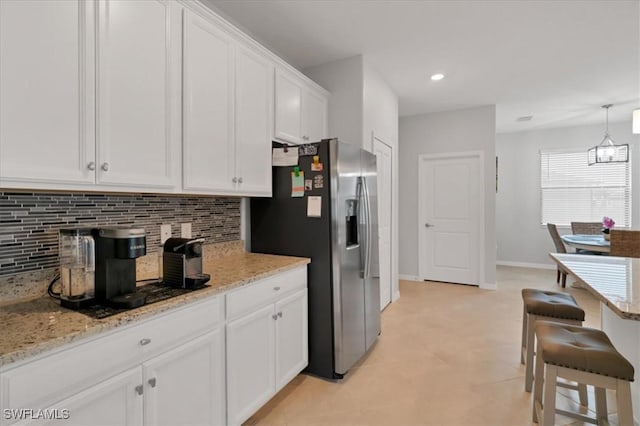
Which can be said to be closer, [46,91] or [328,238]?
[46,91]

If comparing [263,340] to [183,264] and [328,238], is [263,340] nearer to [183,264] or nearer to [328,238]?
[183,264]

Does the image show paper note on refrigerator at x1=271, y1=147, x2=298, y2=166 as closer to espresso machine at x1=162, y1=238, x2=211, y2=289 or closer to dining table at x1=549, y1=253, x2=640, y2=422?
→ espresso machine at x1=162, y1=238, x2=211, y2=289

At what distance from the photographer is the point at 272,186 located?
2.55m

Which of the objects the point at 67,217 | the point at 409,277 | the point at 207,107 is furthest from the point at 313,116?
the point at 409,277

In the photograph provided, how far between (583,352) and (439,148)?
13.8 ft

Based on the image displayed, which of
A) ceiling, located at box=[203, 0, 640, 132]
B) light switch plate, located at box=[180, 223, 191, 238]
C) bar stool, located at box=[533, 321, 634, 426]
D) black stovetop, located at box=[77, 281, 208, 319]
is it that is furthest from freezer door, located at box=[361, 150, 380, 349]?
black stovetop, located at box=[77, 281, 208, 319]

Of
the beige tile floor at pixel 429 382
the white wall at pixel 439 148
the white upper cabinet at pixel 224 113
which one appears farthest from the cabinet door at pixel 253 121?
the white wall at pixel 439 148

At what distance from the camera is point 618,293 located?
1503 millimetres

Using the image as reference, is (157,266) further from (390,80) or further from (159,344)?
(390,80)

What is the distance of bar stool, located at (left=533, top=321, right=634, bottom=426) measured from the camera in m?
1.40

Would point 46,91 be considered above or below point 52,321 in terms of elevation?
above

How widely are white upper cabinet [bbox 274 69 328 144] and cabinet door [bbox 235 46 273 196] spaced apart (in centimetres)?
11

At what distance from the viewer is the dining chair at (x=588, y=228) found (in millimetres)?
5348

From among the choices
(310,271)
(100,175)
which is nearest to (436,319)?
(310,271)
